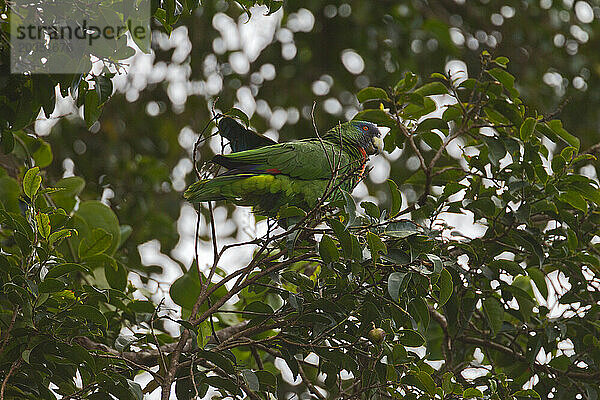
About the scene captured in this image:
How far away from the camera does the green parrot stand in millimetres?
2244

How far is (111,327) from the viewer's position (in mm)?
2322

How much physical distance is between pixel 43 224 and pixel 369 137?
1.37 metres

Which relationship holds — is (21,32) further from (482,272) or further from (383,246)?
(482,272)

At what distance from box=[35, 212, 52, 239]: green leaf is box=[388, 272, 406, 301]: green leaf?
95cm

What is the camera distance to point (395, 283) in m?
1.74

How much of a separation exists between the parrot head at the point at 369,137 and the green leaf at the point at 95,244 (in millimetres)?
1046

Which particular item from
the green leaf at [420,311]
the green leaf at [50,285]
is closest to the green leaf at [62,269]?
the green leaf at [50,285]

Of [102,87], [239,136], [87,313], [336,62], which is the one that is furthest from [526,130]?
[336,62]

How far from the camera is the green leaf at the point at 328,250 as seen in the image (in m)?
1.80

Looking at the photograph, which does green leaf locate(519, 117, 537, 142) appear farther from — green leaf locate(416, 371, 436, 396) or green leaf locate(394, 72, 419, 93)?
green leaf locate(416, 371, 436, 396)

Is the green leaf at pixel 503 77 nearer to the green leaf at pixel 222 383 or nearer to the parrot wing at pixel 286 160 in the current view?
the parrot wing at pixel 286 160

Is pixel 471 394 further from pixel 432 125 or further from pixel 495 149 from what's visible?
pixel 432 125

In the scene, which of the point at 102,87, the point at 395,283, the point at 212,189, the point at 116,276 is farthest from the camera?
the point at 116,276

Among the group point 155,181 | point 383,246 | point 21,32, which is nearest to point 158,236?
point 155,181
